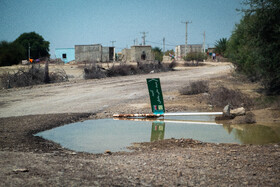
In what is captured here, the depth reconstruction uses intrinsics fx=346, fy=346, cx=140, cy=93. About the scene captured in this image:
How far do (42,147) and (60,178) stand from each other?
3242 mm

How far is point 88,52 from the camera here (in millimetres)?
67938

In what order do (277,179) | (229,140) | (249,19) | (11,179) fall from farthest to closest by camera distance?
(249,19), (229,140), (277,179), (11,179)

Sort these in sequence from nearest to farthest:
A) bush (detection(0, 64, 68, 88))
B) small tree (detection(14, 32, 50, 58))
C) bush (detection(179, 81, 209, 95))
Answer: bush (detection(179, 81, 209, 95)) < bush (detection(0, 64, 68, 88)) < small tree (detection(14, 32, 50, 58))

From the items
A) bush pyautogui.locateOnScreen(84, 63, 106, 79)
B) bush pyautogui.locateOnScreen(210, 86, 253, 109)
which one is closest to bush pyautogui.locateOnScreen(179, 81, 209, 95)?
bush pyautogui.locateOnScreen(210, 86, 253, 109)

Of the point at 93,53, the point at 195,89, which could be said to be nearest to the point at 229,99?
the point at 195,89

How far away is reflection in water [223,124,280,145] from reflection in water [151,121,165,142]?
75.6 inches

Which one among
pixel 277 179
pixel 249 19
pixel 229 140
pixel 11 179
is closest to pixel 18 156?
pixel 11 179

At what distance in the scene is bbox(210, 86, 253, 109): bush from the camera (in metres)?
13.4

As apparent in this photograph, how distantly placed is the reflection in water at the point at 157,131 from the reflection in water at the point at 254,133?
6.30 ft

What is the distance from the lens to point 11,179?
4.59 metres

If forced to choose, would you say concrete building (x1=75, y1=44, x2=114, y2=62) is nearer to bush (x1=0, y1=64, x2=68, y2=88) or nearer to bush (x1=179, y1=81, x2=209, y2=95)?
bush (x1=0, y1=64, x2=68, y2=88)

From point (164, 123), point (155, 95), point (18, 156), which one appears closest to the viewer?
point (18, 156)

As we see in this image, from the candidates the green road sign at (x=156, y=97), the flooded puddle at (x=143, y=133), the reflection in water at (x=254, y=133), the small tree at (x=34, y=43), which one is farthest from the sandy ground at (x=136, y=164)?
the small tree at (x=34, y=43)

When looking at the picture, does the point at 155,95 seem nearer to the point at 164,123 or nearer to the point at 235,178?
the point at 164,123
